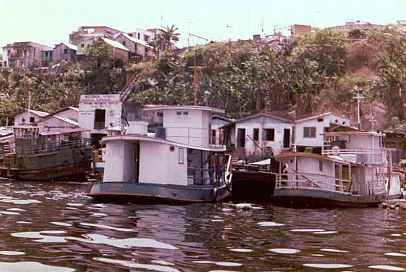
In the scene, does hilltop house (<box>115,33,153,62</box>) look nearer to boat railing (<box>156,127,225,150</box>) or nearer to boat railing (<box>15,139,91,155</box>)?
boat railing (<box>15,139,91,155</box>)

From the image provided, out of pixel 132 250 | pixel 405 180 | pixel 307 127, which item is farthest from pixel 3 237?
pixel 307 127

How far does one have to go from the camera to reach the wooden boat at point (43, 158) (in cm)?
3953

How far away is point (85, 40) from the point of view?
298 feet

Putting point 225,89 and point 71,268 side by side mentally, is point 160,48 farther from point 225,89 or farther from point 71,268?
point 71,268

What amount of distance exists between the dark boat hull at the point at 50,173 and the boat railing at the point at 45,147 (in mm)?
1351

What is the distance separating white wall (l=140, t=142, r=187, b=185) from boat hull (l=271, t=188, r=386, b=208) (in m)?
5.01

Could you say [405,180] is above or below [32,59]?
below

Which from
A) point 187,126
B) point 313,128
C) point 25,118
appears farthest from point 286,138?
point 25,118

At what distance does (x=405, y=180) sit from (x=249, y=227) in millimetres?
23815

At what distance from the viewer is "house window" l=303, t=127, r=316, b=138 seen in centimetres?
4559

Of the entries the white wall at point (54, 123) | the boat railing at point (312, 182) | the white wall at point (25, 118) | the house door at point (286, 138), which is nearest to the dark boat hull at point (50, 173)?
the white wall at point (54, 123)

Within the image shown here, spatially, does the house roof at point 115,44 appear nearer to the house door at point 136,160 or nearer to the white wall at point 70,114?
the white wall at point 70,114

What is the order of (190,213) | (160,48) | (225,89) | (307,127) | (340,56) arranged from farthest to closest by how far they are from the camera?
(160,48)
(340,56)
(225,89)
(307,127)
(190,213)

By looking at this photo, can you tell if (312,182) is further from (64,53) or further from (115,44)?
(64,53)
